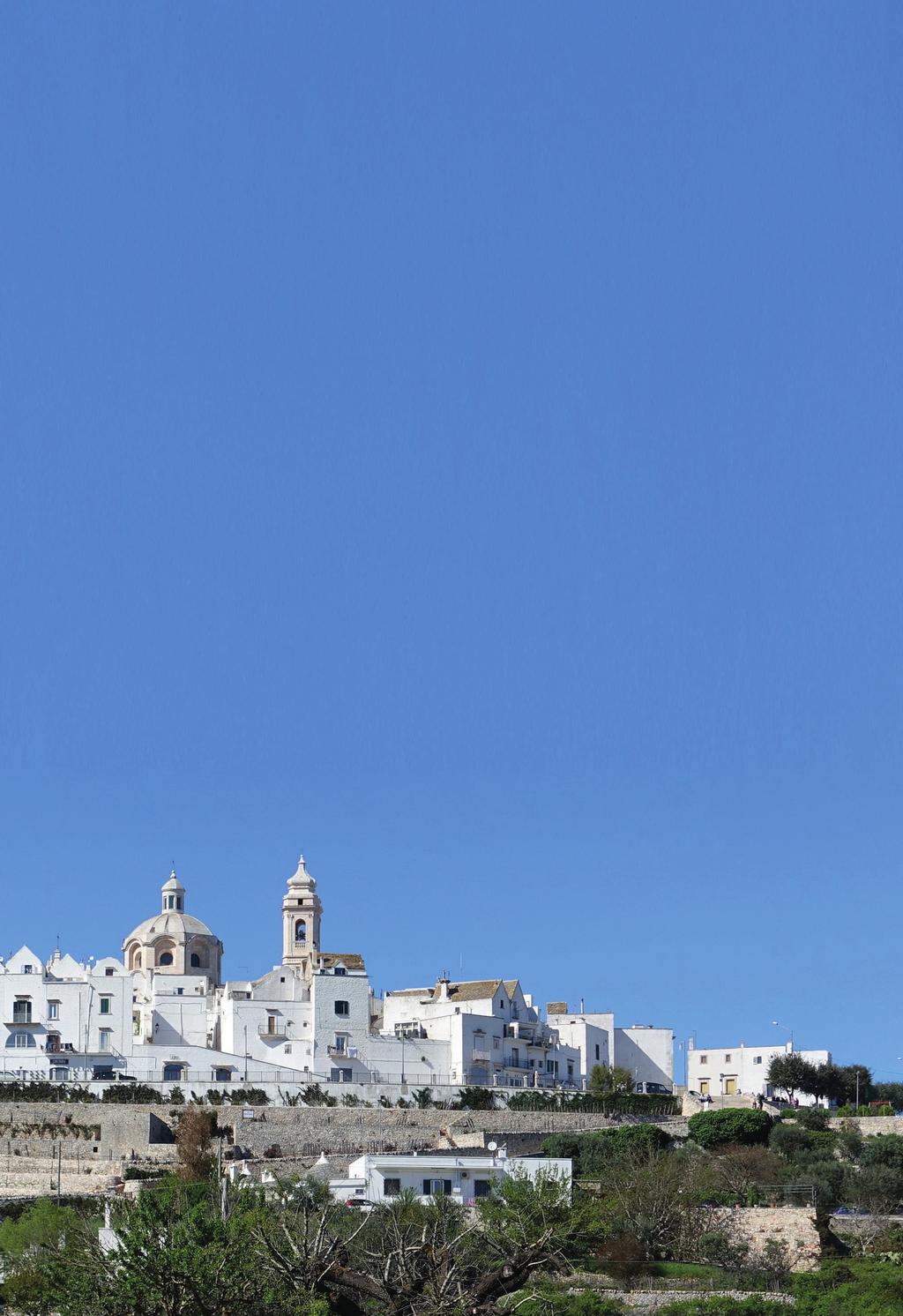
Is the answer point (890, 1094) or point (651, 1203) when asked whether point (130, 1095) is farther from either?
point (890, 1094)

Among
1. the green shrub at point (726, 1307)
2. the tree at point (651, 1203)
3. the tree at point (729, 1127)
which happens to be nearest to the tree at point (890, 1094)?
the tree at point (729, 1127)

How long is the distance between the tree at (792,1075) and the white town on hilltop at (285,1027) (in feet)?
6.16

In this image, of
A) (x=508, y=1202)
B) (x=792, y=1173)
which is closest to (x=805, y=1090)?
(x=792, y=1173)

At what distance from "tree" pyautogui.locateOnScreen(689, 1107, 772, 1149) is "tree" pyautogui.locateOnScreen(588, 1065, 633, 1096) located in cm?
1070

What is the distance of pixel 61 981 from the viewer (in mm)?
88938

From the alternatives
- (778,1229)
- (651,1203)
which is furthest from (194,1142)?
(778,1229)

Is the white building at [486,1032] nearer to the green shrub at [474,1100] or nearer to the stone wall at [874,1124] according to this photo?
the green shrub at [474,1100]

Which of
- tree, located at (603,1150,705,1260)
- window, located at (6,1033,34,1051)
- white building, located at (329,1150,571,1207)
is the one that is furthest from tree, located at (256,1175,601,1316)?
window, located at (6,1033,34,1051)

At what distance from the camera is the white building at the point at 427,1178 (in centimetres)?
6744

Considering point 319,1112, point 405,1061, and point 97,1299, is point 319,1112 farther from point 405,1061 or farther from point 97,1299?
point 97,1299

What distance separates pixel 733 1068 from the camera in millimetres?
109312

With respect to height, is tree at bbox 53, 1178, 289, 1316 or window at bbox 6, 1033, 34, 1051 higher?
window at bbox 6, 1033, 34, 1051

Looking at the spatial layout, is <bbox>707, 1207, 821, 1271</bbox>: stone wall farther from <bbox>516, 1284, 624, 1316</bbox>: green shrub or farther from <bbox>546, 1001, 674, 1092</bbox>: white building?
<bbox>546, 1001, 674, 1092</bbox>: white building

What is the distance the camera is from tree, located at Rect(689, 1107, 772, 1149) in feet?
272
